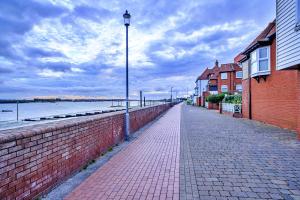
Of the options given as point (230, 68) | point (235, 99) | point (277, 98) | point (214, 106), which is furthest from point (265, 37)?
point (230, 68)

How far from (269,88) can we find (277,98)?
137 centimetres

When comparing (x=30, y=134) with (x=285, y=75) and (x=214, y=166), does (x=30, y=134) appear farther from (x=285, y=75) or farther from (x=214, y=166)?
(x=285, y=75)

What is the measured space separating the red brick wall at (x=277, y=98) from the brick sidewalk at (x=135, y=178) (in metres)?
6.84

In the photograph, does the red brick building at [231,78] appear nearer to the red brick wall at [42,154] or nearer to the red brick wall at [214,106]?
the red brick wall at [214,106]

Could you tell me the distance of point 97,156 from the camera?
7055 mm

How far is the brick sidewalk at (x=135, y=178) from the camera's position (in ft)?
14.4

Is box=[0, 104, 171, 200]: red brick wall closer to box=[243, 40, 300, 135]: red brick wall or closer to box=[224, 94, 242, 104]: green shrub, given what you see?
box=[243, 40, 300, 135]: red brick wall

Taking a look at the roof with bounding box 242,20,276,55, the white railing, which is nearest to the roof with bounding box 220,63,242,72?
the white railing

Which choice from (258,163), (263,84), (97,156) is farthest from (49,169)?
(263,84)

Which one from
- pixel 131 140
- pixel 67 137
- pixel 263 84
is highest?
pixel 263 84

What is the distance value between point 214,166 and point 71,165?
333cm

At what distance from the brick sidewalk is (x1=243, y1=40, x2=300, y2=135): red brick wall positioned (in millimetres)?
6840

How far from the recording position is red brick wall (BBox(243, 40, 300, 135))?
12180 millimetres

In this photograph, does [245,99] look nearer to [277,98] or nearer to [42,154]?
[277,98]
